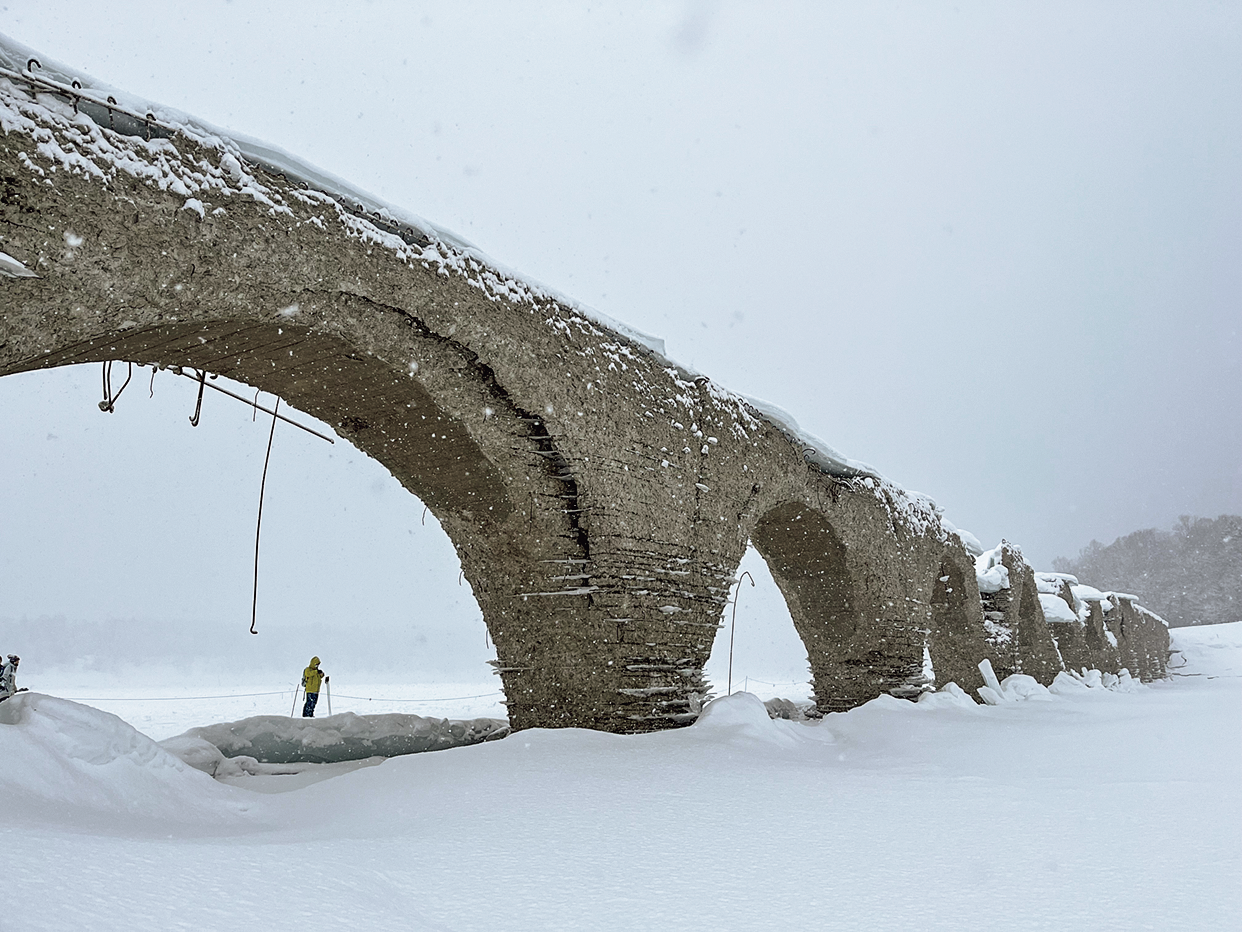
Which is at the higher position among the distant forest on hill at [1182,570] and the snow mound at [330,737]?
the distant forest on hill at [1182,570]

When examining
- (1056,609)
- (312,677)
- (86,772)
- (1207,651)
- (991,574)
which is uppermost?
(991,574)

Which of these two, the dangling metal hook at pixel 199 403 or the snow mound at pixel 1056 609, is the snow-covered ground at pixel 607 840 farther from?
the snow mound at pixel 1056 609

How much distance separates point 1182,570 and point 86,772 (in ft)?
183

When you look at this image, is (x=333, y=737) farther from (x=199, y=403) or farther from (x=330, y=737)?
(x=199, y=403)

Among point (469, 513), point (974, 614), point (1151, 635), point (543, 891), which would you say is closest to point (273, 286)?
point (469, 513)

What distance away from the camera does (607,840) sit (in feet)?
7.25

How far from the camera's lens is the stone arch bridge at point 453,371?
105 inches

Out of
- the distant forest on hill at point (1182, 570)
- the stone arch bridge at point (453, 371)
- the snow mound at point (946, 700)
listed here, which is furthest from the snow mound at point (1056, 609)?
the distant forest on hill at point (1182, 570)

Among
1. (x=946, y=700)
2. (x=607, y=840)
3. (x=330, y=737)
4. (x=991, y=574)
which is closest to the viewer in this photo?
(x=607, y=840)

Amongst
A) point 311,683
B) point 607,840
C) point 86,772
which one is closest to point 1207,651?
point 311,683

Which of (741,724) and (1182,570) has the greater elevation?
(1182,570)

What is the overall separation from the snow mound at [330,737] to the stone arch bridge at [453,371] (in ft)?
4.68

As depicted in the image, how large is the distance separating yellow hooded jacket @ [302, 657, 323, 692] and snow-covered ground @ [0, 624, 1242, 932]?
4949 millimetres

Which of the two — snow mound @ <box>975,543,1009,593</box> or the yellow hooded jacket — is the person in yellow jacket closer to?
the yellow hooded jacket
